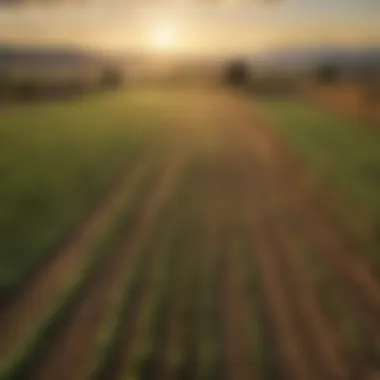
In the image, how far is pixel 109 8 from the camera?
300cm

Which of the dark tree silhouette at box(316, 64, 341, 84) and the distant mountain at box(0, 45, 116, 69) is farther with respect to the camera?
the dark tree silhouette at box(316, 64, 341, 84)

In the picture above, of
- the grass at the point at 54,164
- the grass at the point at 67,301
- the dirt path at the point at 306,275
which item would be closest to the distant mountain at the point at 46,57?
the grass at the point at 54,164

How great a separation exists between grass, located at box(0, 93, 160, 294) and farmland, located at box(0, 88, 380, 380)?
1cm

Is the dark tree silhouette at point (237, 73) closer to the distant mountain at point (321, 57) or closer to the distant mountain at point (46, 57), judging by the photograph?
the distant mountain at point (321, 57)

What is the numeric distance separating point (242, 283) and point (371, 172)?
3.50 ft

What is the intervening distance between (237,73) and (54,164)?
4.04 feet

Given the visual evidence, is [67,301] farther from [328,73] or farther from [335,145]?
[335,145]

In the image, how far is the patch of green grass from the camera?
3059mm

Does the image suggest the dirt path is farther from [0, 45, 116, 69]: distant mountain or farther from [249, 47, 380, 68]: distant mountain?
[0, 45, 116, 69]: distant mountain

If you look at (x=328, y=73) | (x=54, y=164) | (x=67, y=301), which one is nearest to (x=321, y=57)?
(x=328, y=73)

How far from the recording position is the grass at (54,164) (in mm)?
2793

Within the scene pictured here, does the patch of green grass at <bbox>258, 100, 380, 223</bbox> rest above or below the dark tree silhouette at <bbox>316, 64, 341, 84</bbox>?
below

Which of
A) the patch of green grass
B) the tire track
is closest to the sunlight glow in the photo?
the patch of green grass

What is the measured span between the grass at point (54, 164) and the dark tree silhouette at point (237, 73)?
51 centimetres
